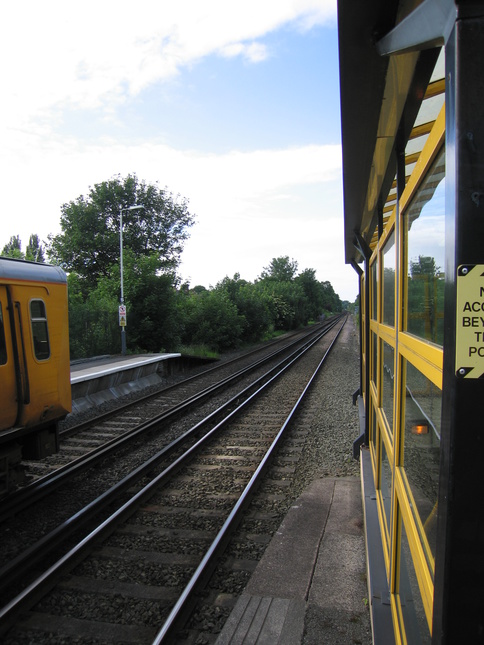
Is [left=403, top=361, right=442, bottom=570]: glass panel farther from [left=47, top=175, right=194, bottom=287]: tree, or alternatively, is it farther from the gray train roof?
[left=47, top=175, right=194, bottom=287]: tree

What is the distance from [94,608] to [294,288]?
57.0m

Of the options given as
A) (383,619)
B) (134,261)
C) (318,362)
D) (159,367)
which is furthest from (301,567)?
(134,261)

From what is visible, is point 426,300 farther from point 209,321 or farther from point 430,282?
point 209,321

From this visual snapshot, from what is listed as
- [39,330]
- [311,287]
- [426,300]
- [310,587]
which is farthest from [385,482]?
[311,287]

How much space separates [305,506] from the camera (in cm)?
540

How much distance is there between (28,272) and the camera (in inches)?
220

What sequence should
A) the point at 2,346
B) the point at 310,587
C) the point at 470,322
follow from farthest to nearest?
1. the point at 2,346
2. the point at 310,587
3. the point at 470,322

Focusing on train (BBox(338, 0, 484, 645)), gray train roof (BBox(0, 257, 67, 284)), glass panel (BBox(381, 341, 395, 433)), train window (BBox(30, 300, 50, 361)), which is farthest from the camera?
train window (BBox(30, 300, 50, 361))

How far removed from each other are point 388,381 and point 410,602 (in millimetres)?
1366

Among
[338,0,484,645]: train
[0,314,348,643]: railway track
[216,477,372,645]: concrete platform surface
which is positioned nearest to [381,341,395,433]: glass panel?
[338,0,484,645]: train

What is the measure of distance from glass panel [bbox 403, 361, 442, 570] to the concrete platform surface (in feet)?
5.80

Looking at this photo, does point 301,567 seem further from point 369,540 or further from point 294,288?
point 294,288

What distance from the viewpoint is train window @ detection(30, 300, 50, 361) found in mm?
5676

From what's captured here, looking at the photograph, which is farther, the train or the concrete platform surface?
the concrete platform surface
